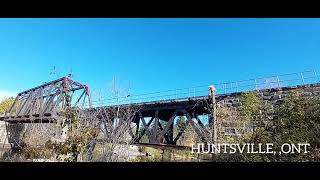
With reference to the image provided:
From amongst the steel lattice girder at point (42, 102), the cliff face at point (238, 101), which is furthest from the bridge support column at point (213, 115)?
the steel lattice girder at point (42, 102)

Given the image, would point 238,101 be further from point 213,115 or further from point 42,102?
point 42,102

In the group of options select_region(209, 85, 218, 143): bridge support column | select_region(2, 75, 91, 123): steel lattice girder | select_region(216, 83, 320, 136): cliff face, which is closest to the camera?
select_region(216, 83, 320, 136): cliff face

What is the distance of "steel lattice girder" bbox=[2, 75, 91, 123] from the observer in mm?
20391

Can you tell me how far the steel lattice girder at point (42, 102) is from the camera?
20.4 meters

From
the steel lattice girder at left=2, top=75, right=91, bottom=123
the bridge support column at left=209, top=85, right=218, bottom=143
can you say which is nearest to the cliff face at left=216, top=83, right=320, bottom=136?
the bridge support column at left=209, top=85, right=218, bottom=143

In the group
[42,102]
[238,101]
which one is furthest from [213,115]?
[42,102]

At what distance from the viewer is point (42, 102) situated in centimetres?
2403

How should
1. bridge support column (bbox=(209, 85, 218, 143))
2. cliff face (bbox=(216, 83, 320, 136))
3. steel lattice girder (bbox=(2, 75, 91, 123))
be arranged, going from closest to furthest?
cliff face (bbox=(216, 83, 320, 136)) → bridge support column (bbox=(209, 85, 218, 143)) → steel lattice girder (bbox=(2, 75, 91, 123))

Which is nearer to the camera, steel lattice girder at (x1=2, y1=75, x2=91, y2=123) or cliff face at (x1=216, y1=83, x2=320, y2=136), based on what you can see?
cliff face at (x1=216, y1=83, x2=320, y2=136)

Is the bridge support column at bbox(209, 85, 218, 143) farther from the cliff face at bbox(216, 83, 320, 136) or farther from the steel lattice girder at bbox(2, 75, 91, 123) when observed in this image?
the steel lattice girder at bbox(2, 75, 91, 123)

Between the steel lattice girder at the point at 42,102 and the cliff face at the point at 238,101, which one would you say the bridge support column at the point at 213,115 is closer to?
the cliff face at the point at 238,101

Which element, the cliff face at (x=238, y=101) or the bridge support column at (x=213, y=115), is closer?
the cliff face at (x=238, y=101)
